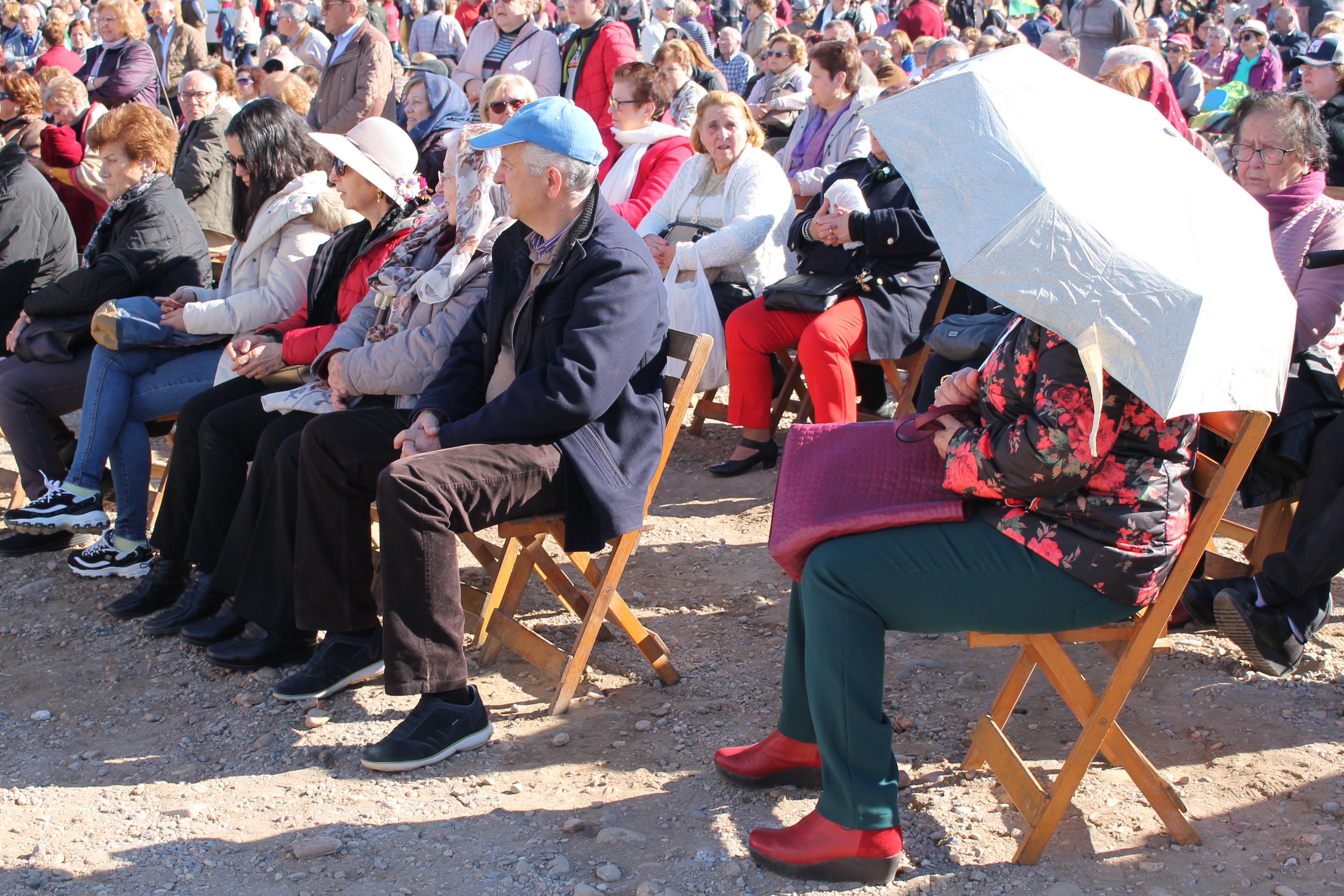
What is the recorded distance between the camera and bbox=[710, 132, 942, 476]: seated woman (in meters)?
4.84

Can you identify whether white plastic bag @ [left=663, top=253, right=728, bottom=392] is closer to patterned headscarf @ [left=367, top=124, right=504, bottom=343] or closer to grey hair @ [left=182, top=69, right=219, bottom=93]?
patterned headscarf @ [left=367, top=124, right=504, bottom=343]

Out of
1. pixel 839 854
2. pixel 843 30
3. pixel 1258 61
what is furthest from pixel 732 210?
pixel 1258 61

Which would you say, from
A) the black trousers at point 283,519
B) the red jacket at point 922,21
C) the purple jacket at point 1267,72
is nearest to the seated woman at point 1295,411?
the black trousers at point 283,519

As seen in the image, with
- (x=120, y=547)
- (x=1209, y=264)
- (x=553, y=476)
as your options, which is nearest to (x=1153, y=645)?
(x=1209, y=264)

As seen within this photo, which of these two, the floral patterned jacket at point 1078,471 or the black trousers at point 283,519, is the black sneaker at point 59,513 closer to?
the black trousers at point 283,519

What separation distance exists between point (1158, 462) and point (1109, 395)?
0.72 feet

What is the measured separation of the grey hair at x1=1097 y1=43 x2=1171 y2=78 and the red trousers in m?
2.25

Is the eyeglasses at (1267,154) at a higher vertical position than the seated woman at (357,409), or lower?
higher

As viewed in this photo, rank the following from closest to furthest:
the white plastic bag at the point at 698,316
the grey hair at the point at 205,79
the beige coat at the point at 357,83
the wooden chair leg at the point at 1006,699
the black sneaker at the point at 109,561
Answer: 1. the wooden chair leg at the point at 1006,699
2. the black sneaker at the point at 109,561
3. the white plastic bag at the point at 698,316
4. the grey hair at the point at 205,79
5. the beige coat at the point at 357,83

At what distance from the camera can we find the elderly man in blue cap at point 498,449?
115 inches

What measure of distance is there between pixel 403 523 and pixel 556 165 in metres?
1.12

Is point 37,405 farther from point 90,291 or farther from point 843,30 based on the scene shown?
point 843,30

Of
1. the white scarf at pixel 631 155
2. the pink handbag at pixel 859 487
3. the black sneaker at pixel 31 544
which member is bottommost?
the black sneaker at pixel 31 544

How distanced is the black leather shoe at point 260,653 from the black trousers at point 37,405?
172 cm
